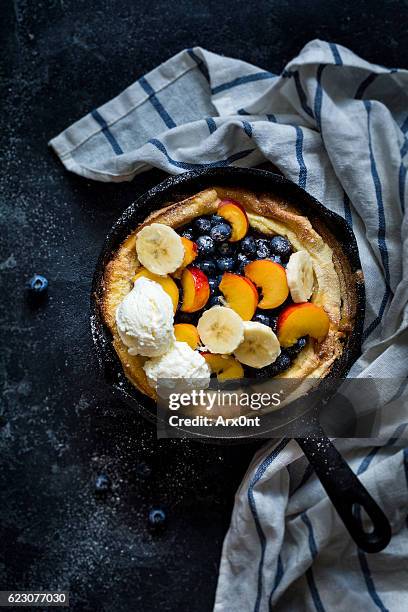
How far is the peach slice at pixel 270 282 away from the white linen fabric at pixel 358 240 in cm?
46

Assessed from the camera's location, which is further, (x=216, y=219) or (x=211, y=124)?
(x=211, y=124)

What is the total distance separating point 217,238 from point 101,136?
0.81 metres

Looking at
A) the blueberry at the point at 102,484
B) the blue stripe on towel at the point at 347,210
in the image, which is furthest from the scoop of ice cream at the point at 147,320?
the blue stripe on towel at the point at 347,210

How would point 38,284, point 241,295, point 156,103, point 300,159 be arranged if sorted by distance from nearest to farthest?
point 241,295, point 300,159, point 38,284, point 156,103

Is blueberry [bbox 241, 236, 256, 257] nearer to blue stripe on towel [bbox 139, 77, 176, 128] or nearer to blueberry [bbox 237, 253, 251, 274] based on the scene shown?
blueberry [bbox 237, 253, 251, 274]

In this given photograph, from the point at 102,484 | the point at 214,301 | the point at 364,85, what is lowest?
the point at 102,484

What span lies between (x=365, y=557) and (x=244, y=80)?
196 cm

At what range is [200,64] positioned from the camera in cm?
303

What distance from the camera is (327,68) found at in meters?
2.86

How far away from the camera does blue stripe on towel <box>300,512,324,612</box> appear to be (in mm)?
2738

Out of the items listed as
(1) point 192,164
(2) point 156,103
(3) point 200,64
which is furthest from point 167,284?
(3) point 200,64

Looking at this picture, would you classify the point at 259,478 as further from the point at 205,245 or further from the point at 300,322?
the point at 205,245

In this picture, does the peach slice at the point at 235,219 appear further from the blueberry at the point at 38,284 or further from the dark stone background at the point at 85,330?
the blueberry at the point at 38,284

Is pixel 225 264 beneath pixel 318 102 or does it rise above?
beneath
